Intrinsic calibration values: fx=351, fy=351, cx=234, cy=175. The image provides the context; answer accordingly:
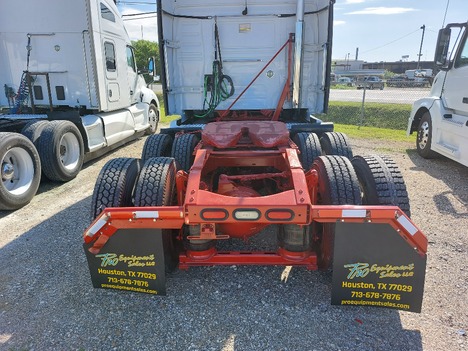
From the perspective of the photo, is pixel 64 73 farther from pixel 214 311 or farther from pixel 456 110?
pixel 456 110

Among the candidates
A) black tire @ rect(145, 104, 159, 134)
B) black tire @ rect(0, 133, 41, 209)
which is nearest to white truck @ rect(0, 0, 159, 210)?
black tire @ rect(0, 133, 41, 209)

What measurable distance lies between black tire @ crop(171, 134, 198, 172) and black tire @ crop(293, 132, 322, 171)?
1404 mm

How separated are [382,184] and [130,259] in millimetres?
2189

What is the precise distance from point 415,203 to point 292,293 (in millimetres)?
3102

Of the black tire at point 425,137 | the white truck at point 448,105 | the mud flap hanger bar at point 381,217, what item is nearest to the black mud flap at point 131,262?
the mud flap hanger bar at point 381,217

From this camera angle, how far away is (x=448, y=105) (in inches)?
276

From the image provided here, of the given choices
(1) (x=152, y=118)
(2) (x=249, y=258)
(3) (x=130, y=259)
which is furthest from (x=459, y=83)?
(1) (x=152, y=118)

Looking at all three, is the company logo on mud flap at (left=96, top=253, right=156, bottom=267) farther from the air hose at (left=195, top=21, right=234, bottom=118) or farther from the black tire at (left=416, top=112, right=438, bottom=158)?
the black tire at (left=416, top=112, right=438, bottom=158)

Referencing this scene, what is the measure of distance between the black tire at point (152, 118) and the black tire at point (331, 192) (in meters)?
8.59

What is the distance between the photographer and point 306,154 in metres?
4.38

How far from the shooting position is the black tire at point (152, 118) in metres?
10.9

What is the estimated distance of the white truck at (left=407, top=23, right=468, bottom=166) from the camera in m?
6.41

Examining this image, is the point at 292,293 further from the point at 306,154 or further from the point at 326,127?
the point at 326,127

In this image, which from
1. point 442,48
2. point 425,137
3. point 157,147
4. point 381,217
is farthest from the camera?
point 425,137
